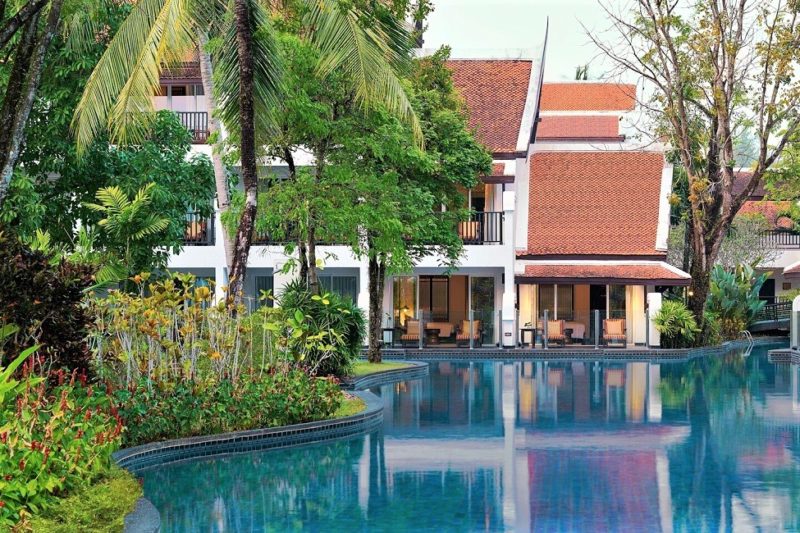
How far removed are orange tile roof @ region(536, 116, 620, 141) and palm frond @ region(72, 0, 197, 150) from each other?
138 feet

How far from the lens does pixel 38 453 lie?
860cm

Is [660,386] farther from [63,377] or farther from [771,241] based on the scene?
[771,241]

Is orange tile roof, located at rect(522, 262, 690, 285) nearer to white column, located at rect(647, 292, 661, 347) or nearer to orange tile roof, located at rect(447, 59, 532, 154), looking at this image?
white column, located at rect(647, 292, 661, 347)

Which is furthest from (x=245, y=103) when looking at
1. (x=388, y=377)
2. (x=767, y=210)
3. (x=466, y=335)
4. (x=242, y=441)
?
(x=767, y=210)

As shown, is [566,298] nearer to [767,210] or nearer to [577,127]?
[767,210]

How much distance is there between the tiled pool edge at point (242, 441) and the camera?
44.0 ft

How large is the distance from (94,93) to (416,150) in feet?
23.0

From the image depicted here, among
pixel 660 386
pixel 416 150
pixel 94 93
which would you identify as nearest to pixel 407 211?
pixel 416 150

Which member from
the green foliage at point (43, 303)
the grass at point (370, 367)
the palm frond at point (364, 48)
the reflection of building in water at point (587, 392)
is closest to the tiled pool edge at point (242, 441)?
the green foliage at point (43, 303)

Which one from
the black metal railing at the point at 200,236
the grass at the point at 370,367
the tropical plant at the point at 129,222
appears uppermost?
the black metal railing at the point at 200,236

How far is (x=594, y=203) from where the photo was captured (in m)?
38.9

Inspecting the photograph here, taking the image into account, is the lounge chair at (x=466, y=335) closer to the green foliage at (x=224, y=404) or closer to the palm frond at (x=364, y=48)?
the palm frond at (x=364, y=48)

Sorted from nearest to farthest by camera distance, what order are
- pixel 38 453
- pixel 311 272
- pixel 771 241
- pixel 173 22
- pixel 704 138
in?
1. pixel 38 453
2. pixel 173 22
3. pixel 311 272
4. pixel 704 138
5. pixel 771 241

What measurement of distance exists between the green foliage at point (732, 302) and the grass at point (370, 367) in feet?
48.0
